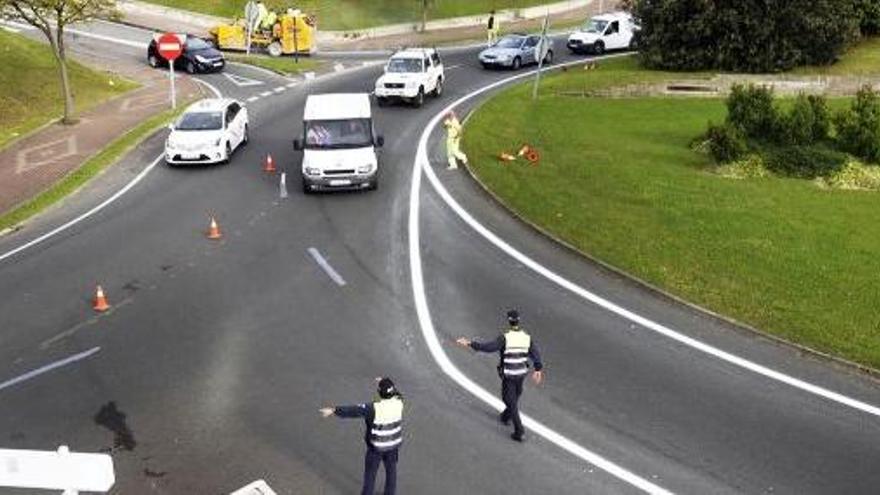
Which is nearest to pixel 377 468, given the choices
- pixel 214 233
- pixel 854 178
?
pixel 214 233

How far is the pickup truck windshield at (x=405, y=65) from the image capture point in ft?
117

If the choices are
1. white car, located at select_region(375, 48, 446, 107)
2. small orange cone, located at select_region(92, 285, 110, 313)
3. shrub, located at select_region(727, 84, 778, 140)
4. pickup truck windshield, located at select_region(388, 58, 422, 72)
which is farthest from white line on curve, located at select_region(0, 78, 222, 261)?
shrub, located at select_region(727, 84, 778, 140)

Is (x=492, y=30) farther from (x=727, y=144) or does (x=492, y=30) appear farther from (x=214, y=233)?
(x=214, y=233)

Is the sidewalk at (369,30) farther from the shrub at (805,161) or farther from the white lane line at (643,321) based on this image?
the shrub at (805,161)

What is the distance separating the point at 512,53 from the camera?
145 feet

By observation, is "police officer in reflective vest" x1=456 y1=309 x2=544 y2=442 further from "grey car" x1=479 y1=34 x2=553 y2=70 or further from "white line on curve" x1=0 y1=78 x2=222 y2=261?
"grey car" x1=479 y1=34 x2=553 y2=70

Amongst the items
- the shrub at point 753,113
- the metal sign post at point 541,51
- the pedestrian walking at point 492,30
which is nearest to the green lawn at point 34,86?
the metal sign post at point 541,51

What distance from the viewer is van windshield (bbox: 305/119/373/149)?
80.4ft

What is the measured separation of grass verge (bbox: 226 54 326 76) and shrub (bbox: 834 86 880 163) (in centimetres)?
2548

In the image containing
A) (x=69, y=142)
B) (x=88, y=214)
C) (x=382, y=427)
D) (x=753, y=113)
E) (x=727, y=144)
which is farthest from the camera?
(x=69, y=142)

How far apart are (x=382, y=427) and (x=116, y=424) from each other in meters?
4.64

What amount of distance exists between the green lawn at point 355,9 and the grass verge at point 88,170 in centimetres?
2418

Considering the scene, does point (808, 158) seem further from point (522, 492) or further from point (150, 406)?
point (150, 406)

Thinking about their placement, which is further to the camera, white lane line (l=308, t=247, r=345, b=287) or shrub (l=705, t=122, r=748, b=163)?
shrub (l=705, t=122, r=748, b=163)
